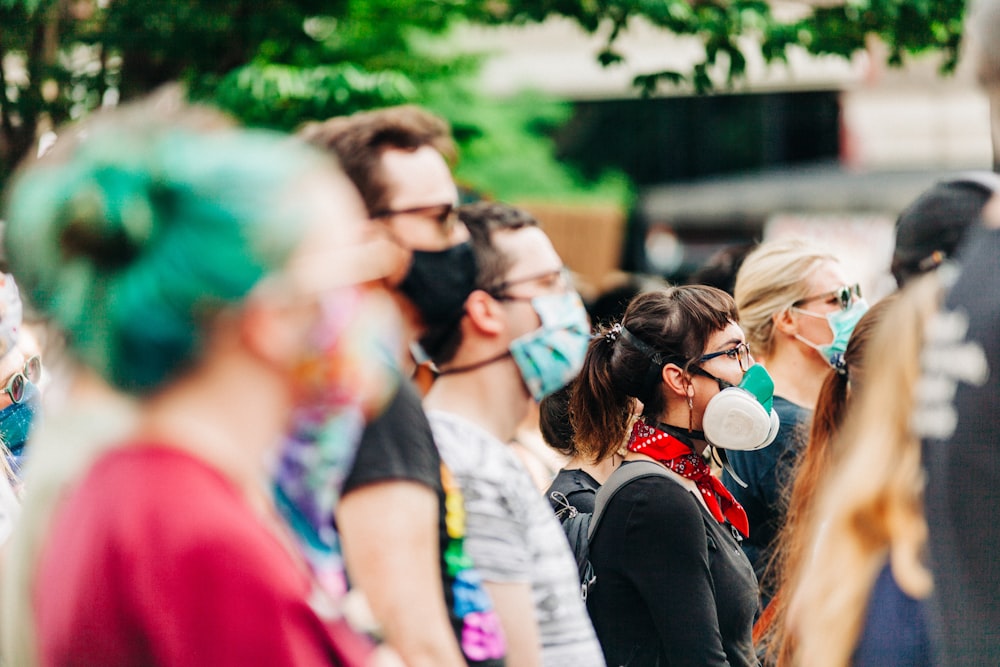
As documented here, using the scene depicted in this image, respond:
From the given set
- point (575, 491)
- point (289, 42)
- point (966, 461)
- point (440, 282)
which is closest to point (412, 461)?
point (440, 282)

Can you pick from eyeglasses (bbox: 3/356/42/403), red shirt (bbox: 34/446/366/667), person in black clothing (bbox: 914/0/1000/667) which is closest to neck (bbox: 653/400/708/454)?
person in black clothing (bbox: 914/0/1000/667)

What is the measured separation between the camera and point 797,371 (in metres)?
4.98

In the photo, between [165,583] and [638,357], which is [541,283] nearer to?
[638,357]

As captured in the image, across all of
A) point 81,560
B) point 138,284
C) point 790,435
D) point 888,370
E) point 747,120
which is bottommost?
point 747,120

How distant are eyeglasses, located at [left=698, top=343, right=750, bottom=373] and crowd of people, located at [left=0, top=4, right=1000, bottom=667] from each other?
1.33ft

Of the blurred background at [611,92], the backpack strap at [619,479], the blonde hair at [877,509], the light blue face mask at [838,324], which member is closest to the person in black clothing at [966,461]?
the blonde hair at [877,509]

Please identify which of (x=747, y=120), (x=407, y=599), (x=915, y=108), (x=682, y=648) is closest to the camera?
(x=407, y=599)

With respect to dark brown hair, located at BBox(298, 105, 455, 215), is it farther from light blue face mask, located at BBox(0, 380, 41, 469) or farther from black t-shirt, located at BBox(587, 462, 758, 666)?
light blue face mask, located at BBox(0, 380, 41, 469)

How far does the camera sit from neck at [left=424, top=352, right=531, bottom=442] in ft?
8.91

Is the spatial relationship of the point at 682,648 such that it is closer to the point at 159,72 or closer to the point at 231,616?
the point at 231,616

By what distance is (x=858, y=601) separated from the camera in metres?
1.98

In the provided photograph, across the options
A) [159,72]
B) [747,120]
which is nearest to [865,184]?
[747,120]

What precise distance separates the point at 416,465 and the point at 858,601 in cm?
77

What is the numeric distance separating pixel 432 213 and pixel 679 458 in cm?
133
